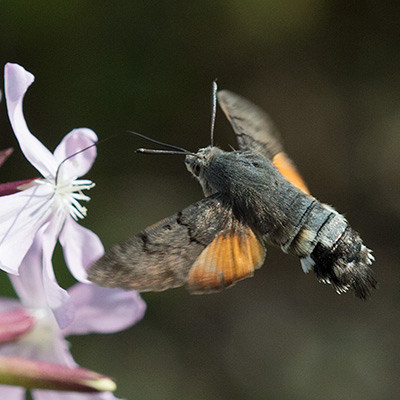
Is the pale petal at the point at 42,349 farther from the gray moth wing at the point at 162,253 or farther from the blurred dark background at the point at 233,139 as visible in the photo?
the blurred dark background at the point at 233,139

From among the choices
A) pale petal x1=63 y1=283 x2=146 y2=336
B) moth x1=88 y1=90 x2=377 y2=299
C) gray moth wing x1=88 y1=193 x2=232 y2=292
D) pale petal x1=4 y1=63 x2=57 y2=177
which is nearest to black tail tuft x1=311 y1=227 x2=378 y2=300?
moth x1=88 y1=90 x2=377 y2=299

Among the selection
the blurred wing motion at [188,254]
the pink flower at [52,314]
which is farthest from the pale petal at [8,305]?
the blurred wing motion at [188,254]

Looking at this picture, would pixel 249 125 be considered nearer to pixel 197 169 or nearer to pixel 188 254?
pixel 197 169

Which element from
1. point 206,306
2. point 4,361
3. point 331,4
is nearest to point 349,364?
point 206,306

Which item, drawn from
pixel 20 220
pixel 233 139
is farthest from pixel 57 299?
pixel 233 139

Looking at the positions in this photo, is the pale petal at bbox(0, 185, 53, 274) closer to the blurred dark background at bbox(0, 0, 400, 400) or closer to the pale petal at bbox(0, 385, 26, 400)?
the pale petal at bbox(0, 385, 26, 400)

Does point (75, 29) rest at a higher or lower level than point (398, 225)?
higher

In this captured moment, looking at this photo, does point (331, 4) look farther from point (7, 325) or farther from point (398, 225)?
point (7, 325)
